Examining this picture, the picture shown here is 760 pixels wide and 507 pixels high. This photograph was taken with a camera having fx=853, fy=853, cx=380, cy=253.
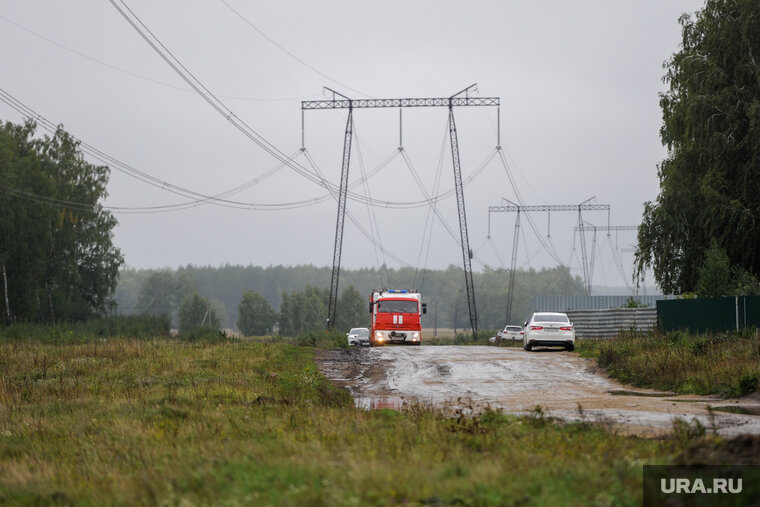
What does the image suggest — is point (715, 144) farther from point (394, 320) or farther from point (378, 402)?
point (378, 402)

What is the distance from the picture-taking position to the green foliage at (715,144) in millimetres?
37656

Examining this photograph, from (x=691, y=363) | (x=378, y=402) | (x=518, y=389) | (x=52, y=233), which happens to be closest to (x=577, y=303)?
(x=52, y=233)

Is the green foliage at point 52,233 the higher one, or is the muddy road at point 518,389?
the green foliage at point 52,233

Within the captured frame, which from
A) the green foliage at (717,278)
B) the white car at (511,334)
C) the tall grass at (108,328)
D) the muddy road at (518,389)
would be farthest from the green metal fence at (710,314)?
the white car at (511,334)

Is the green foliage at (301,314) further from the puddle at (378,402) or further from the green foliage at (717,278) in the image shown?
the puddle at (378,402)

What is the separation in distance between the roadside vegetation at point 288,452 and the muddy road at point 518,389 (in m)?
1.66

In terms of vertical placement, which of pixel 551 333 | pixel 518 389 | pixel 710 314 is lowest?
pixel 518 389

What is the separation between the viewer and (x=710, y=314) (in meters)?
32.8

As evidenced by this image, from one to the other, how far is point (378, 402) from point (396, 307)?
27.5 meters

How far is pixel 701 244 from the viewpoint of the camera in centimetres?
4106

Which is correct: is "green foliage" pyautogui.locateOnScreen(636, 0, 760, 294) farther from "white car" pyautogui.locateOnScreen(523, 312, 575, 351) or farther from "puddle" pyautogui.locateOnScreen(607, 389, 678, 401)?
"puddle" pyautogui.locateOnScreen(607, 389, 678, 401)

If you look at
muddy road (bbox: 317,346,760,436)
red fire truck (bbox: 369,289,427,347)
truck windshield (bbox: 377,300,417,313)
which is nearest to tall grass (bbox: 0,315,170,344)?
red fire truck (bbox: 369,289,427,347)

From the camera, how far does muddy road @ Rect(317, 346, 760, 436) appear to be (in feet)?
45.9

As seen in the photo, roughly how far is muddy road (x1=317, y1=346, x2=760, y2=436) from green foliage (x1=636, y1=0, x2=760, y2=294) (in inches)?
455
